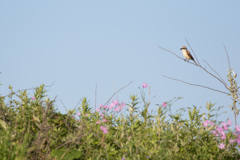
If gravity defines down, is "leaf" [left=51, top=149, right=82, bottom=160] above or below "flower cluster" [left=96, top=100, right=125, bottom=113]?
below

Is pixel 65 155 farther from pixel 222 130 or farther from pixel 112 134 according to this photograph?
pixel 222 130

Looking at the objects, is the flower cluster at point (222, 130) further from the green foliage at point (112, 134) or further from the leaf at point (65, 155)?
the leaf at point (65, 155)

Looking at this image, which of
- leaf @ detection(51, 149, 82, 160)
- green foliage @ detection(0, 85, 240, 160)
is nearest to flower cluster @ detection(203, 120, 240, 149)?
green foliage @ detection(0, 85, 240, 160)

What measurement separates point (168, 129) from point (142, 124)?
671 mm

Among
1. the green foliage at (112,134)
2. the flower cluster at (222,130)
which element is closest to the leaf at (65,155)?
the green foliage at (112,134)

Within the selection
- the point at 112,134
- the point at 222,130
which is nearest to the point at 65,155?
the point at 112,134

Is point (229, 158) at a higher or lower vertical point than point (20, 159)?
higher

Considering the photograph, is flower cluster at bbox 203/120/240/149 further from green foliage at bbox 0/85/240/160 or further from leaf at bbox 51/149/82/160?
leaf at bbox 51/149/82/160

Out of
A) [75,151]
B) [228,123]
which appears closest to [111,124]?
[75,151]

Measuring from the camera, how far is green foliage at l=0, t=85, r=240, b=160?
4.43m

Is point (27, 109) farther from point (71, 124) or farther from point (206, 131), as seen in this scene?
point (206, 131)

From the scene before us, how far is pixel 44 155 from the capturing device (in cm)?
429

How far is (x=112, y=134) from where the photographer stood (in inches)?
215

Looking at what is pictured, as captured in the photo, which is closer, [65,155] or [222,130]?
[65,155]
